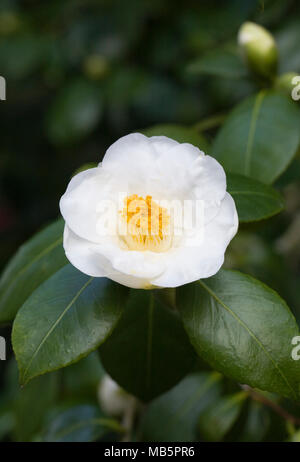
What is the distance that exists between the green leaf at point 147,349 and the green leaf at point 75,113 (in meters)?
1.06

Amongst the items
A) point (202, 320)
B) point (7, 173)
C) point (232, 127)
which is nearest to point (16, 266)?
point (202, 320)

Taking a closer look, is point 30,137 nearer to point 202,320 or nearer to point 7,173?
point 7,173

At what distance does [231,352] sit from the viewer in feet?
2.18

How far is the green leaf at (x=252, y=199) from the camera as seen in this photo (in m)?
0.76

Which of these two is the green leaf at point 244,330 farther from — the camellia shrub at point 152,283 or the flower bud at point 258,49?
the flower bud at point 258,49

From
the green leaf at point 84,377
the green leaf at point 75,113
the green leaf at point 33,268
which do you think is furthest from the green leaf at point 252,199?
the green leaf at point 75,113

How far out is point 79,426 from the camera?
41.4 inches

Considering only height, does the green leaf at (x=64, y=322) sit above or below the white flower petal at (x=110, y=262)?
below

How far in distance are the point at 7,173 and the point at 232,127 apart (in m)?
1.31

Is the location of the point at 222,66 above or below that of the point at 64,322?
above

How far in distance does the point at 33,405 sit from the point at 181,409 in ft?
1.14

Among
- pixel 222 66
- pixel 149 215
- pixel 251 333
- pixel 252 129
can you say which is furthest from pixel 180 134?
pixel 251 333

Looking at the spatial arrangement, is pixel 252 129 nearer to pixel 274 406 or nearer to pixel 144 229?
pixel 144 229

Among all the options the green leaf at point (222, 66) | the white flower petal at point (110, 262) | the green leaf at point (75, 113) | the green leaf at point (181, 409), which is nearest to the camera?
the white flower petal at point (110, 262)
